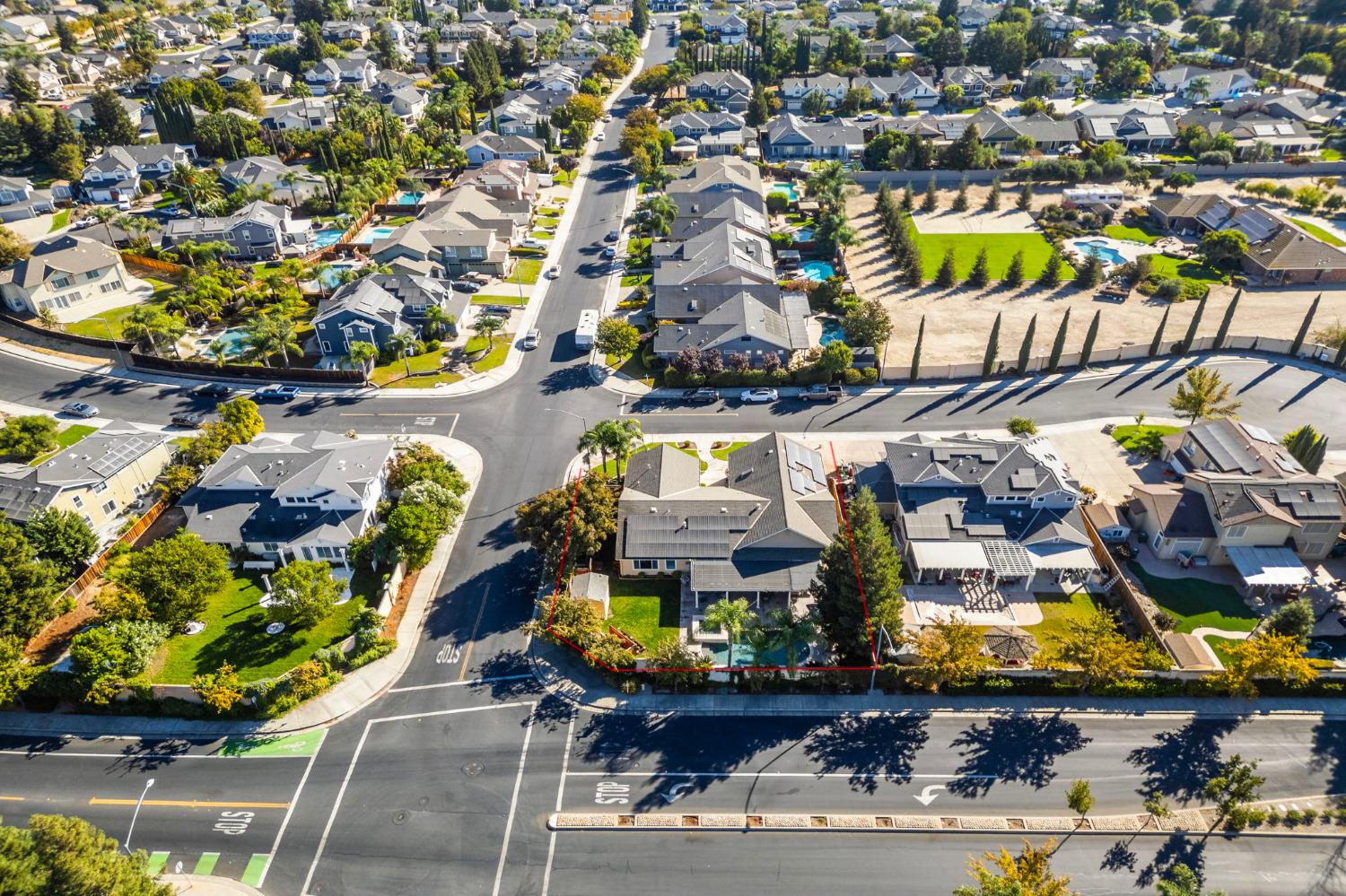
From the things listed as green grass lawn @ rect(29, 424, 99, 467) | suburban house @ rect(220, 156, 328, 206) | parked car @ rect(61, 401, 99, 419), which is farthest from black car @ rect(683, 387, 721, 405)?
suburban house @ rect(220, 156, 328, 206)

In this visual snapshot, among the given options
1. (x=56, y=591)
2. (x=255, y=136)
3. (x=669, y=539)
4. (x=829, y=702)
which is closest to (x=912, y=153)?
(x=669, y=539)

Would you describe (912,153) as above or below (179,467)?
above

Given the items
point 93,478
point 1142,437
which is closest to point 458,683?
point 93,478

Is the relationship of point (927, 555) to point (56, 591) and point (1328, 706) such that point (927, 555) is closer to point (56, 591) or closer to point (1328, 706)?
point (1328, 706)

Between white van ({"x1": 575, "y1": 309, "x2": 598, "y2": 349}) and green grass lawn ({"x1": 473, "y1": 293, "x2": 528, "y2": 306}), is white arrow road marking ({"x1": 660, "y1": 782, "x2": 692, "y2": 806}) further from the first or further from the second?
green grass lawn ({"x1": 473, "y1": 293, "x2": 528, "y2": 306})

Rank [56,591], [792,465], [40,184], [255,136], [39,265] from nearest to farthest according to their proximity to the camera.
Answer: [56,591] → [792,465] → [39,265] → [40,184] → [255,136]

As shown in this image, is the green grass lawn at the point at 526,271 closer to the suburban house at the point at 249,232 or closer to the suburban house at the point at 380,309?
the suburban house at the point at 380,309

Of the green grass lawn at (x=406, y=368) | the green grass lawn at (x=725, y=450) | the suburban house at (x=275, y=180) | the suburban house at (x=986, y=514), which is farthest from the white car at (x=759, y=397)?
the suburban house at (x=275, y=180)

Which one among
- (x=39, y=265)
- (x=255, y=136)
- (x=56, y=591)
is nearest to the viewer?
(x=56, y=591)
